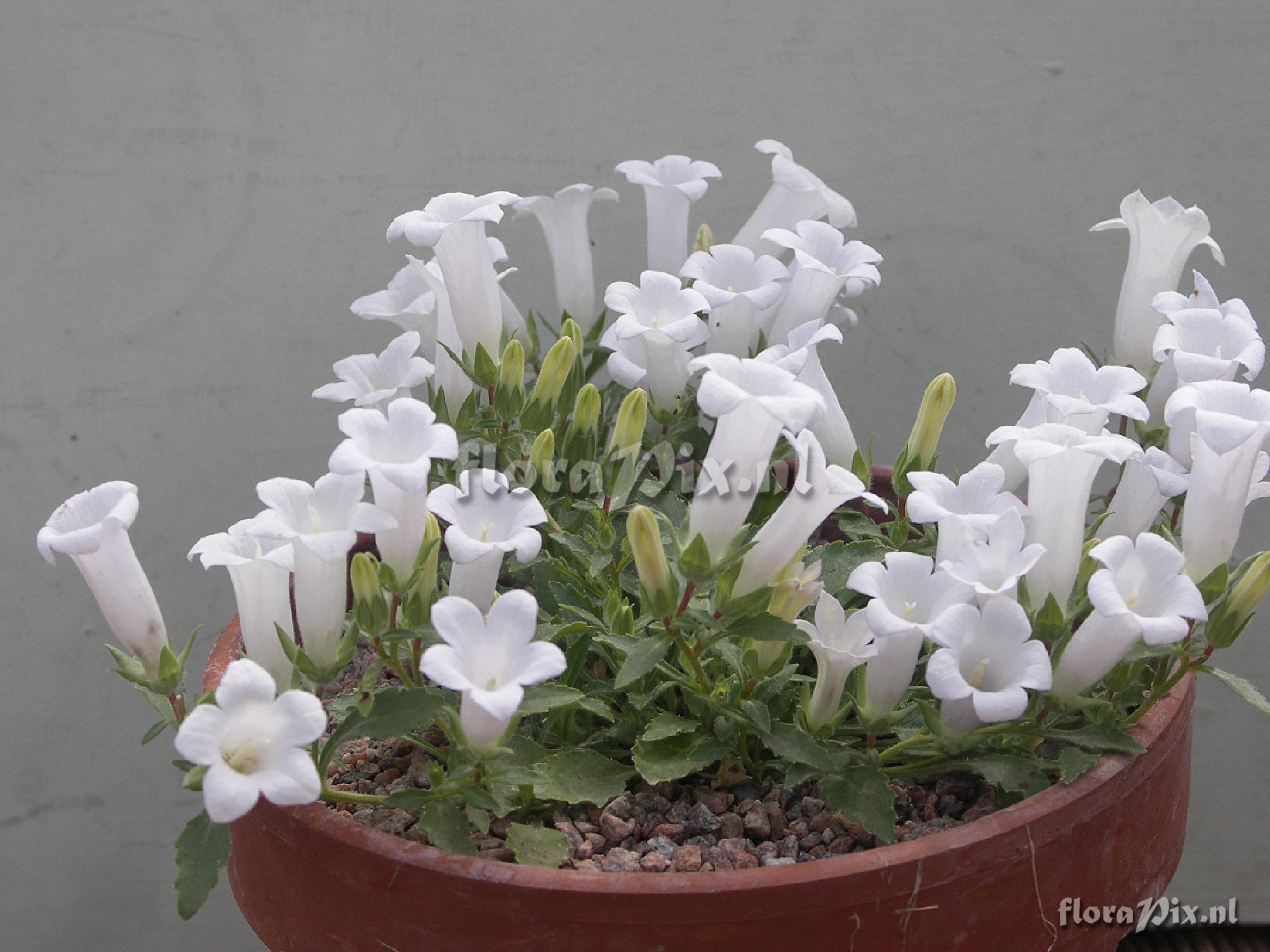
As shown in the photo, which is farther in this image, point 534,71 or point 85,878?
point 85,878

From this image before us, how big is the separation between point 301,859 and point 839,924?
0.27 metres

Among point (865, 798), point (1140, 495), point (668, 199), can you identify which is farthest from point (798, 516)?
point (668, 199)

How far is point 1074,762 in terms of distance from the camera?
2.11 feet

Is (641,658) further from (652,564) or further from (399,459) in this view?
(399,459)

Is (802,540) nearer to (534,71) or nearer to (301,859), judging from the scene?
(301,859)

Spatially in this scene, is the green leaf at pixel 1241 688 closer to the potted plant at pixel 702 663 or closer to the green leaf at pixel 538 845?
the potted plant at pixel 702 663

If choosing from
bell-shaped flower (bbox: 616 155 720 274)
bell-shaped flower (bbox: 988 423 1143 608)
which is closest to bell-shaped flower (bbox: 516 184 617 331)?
bell-shaped flower (bbox: 616 155 720 274)

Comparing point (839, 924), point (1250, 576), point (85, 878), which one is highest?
point (1250, 576)

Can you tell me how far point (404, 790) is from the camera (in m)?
0.65

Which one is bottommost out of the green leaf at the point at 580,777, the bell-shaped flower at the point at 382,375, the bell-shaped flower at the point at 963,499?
the green leaf at the point at 580,777

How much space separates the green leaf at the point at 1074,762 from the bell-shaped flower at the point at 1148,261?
0.37m

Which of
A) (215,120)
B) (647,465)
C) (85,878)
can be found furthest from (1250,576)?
(85,878)

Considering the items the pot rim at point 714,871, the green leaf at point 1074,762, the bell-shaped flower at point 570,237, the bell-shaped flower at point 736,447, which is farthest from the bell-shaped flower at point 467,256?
the green leaf at point 1074,762

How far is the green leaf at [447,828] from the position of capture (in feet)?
2.04
